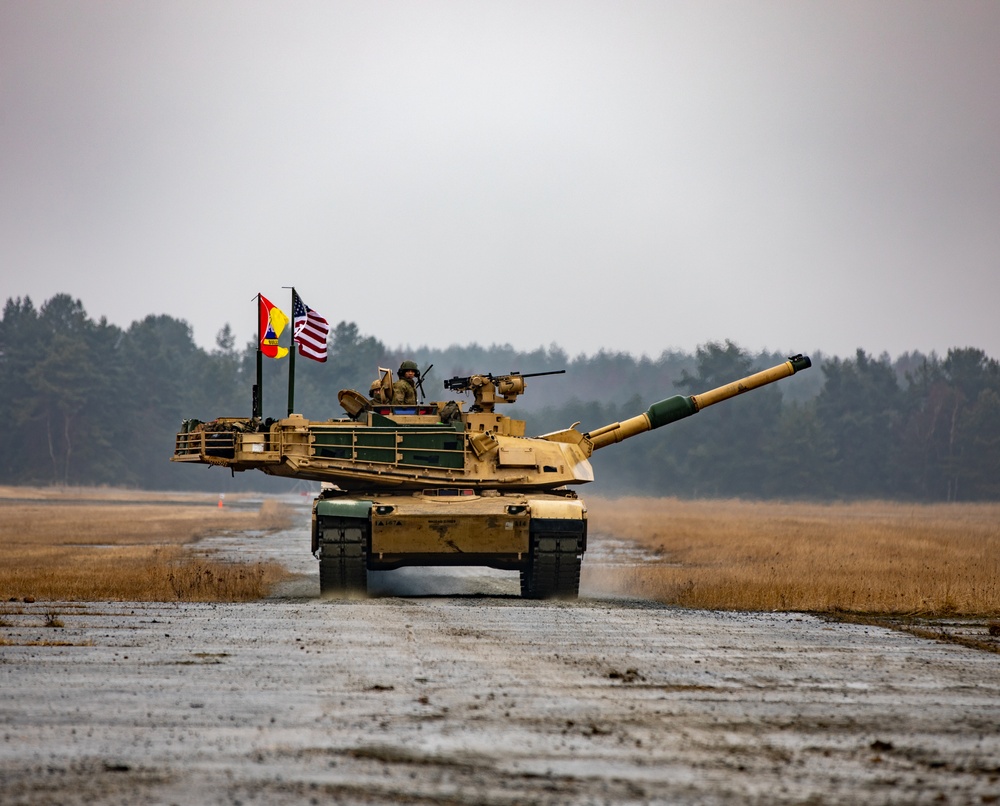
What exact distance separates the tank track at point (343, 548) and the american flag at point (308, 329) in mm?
4624

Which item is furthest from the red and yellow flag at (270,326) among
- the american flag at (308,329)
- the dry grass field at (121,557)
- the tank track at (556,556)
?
the tank track at (556,556)

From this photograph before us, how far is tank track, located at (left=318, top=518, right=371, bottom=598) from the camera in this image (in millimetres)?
19781

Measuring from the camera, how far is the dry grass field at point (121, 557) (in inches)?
803

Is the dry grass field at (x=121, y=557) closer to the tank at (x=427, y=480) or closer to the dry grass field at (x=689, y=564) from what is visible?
the dry grass field at (x=689, y=564)

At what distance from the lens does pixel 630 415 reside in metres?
101

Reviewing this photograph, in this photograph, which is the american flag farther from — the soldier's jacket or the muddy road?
the muddy road

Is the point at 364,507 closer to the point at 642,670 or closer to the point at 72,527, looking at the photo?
the point at 642,670

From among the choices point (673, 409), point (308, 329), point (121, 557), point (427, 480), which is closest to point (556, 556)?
point (427, 480)

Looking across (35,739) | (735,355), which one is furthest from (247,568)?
(735,355)

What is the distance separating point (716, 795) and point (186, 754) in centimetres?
294

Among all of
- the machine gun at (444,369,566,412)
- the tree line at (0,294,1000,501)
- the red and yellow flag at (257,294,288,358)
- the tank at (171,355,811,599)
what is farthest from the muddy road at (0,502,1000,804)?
the tree line at (0,294,1000,501)

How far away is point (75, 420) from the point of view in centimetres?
10925

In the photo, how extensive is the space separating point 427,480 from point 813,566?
10776 millimetres

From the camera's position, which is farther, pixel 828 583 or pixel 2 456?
pixel 2 456
